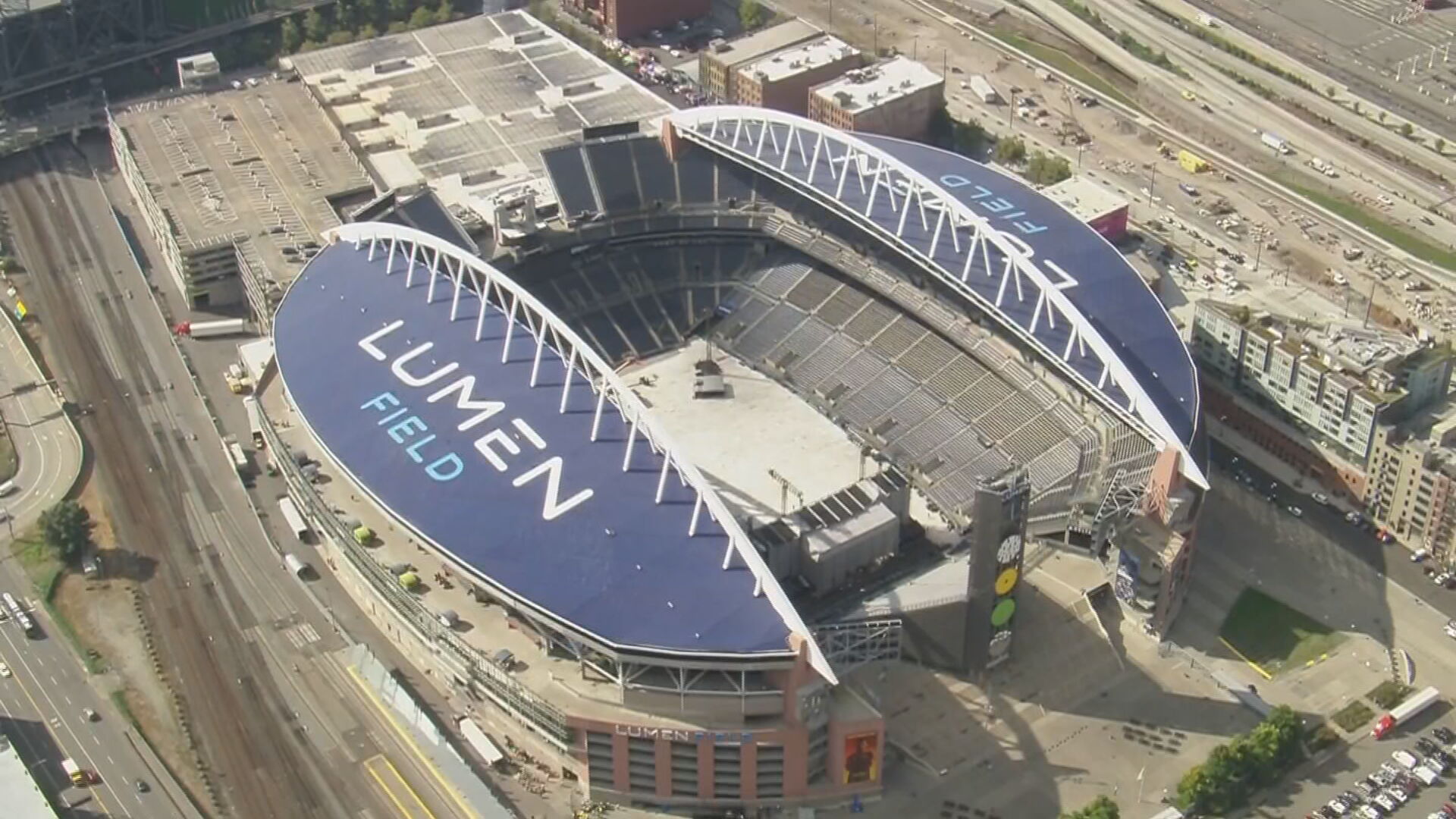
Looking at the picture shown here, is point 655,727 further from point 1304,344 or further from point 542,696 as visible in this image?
point 1304,344

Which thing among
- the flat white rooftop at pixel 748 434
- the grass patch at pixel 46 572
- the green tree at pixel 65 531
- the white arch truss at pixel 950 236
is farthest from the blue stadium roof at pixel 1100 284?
the green tree at pixel 65 531

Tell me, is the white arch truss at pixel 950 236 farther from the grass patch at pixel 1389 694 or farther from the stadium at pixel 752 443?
the grass patch at pixel 1389 694

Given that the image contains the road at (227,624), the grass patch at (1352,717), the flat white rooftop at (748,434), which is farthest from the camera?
the flat white rooftop at (748,434)

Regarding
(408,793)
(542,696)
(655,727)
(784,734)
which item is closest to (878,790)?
(784,734)

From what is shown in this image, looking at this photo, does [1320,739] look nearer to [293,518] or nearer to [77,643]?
[293,518]

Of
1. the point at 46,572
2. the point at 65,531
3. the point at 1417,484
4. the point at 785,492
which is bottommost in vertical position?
the point at 46,572

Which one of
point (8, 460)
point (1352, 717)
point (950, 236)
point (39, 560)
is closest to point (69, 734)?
point (39, 560)
